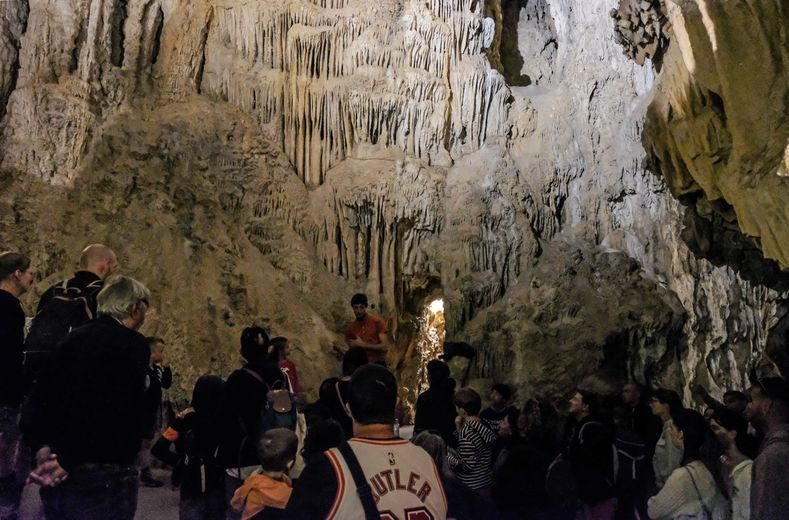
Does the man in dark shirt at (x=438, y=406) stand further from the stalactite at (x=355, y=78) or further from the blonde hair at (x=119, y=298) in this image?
the stalactite at (x=355, y=78)

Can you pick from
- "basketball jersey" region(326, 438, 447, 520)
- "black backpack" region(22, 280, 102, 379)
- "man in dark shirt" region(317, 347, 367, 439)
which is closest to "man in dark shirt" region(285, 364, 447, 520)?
"basketball jersey" region(326, 438, 447, 520)

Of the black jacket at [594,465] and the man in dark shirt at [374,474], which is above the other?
the man in dark shirt at [374,474]

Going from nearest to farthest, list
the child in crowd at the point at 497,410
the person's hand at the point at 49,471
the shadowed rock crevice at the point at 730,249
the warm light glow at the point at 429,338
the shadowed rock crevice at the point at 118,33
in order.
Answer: the person's hand at the point at 49,471
the child in crowd at the point at 497,410
the shadowed rock crevice at the point at 730,249
the shadowed rock crevice at the point at 118,33
the warm light glow at the point at 429,338

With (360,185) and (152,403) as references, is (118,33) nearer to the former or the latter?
(360,185)

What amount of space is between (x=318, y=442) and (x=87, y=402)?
109 cm

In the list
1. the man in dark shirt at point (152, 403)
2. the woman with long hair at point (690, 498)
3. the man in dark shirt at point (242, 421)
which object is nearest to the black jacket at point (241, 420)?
the man in dark shirt at point (242, 421)

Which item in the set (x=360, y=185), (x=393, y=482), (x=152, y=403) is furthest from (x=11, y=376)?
(x=360, y=185)

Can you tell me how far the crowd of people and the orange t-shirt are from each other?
2295 millimetres

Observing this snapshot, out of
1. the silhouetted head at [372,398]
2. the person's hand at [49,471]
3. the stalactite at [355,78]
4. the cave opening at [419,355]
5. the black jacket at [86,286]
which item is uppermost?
the stalactite at [355,78]

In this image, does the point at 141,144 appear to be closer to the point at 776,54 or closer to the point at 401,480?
the point at 776,54

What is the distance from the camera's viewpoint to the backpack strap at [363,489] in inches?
82.8

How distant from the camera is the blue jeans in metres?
2.71

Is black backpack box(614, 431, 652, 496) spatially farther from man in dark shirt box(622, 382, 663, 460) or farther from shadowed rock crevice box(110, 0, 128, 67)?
shadowed rock crevice box(110, 0, 128, 67)

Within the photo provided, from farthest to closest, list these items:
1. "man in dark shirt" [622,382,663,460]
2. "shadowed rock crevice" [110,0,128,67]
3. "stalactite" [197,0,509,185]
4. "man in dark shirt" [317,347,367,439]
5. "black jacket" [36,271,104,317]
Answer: "stalactite" [197,0,509,185] < "shadowed rock crevice" [110,0,128,67] < "man in dark shirt" [622,382,663,460] < "man in dark shirt" [317,347,367,439] < "black jacket" [36,271,104,317]
